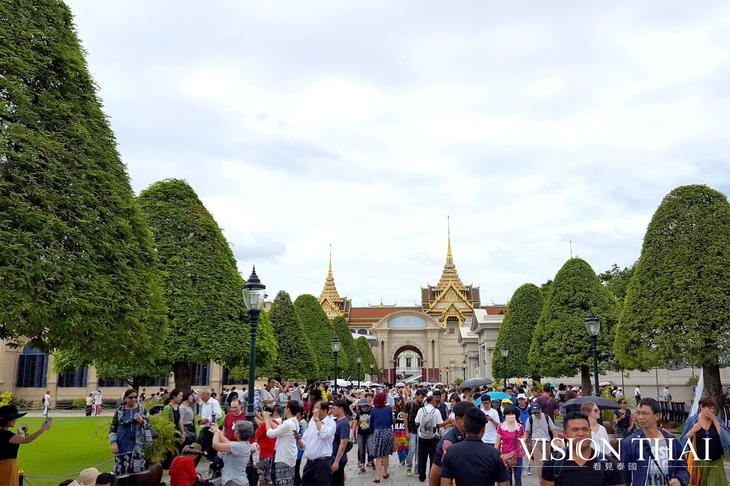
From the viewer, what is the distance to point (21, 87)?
10812 mm

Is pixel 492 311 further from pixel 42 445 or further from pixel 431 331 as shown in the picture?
pixel 42 445

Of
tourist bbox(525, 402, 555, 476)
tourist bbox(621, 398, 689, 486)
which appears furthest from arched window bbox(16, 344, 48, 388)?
tourist bbox(621, 398, 689, 486)

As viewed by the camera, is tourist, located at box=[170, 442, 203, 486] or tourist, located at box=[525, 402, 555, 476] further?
tourist, located at box=[525, 402, 555, 476]

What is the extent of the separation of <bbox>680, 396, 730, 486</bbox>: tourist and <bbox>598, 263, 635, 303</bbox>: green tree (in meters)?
45.2

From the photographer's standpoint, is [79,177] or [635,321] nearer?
[79,177]

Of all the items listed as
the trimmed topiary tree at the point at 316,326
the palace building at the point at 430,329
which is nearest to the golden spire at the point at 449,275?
the palace building at the point at 430,329

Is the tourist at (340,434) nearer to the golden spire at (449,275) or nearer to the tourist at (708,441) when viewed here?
the tourist at (708,441)

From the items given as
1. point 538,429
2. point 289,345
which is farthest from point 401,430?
point 289,345

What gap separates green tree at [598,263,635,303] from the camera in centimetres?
5394

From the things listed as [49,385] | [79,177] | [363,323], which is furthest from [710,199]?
[363,323]

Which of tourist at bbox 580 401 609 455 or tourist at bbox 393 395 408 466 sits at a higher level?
tourist at bbox 580 401 609 455

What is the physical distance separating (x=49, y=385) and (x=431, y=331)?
6548cm

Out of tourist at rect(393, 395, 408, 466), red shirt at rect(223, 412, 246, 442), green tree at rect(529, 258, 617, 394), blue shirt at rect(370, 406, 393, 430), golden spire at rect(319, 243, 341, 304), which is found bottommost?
tourist at rect(393, 395, 408, 466)

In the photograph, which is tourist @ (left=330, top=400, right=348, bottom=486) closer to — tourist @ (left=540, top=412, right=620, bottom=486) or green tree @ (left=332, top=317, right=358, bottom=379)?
tourist @ (left=540, top=412, right=620, bottom=486)
